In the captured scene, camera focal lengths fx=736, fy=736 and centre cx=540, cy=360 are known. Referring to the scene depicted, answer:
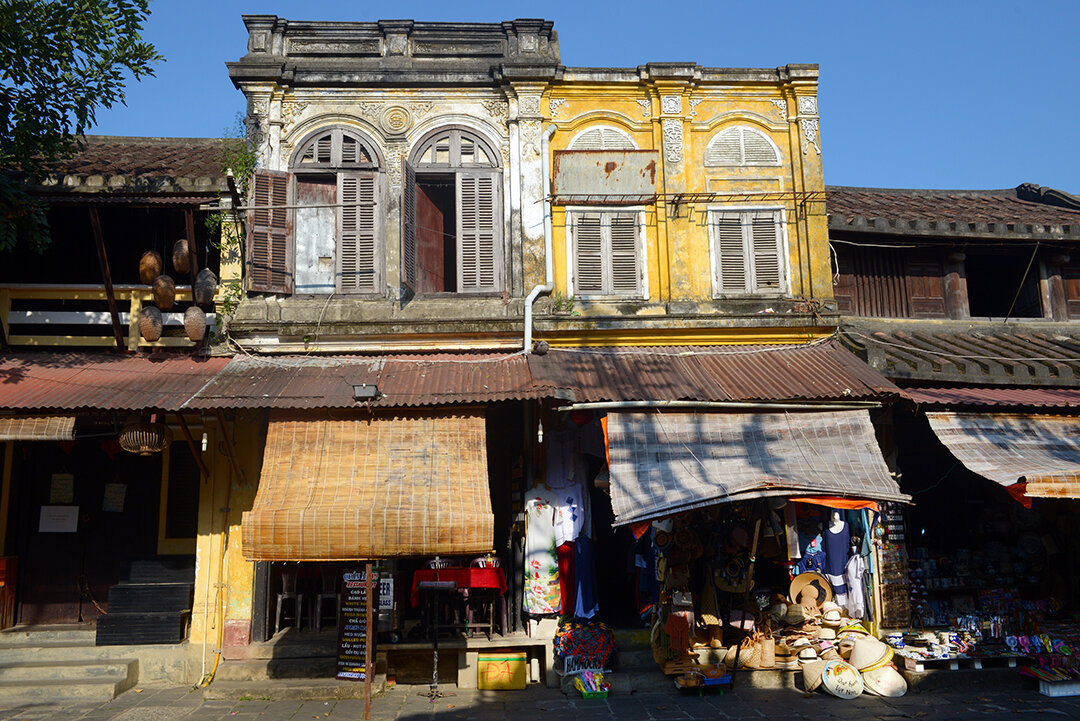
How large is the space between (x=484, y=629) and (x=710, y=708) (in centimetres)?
297

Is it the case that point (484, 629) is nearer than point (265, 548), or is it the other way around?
point (265, 548)

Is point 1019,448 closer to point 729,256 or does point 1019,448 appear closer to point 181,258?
point 729,256

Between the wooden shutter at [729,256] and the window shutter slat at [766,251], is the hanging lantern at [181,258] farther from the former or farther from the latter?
the window shutter slat at [766,251]

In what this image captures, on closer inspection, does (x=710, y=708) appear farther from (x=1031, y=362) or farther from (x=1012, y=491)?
(x=1031, y=362)

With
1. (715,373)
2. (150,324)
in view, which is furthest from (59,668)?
(715,373)

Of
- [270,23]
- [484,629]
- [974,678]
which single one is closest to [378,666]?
[484,629]

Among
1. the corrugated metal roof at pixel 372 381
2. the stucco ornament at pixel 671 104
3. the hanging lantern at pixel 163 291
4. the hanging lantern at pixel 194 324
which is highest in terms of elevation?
the stucco ornament at pixel 671 104

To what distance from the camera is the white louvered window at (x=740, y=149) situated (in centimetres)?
1107

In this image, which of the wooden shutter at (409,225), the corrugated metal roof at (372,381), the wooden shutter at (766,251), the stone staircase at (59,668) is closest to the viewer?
the corrugated metal roof at (372,381)

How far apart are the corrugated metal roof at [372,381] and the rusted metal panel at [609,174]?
278cm

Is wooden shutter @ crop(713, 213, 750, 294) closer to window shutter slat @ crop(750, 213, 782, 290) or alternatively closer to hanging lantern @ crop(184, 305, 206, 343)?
window shutter slat @ crop(750, 213, 782, 290)

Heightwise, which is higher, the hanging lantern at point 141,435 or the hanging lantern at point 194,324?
the hanging lantern at point 194,324

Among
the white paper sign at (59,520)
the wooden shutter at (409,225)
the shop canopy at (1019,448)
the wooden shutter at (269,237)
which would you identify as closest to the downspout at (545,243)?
the wooden shutter at (409,225)

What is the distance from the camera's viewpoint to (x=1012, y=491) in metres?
8.02
